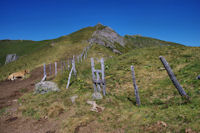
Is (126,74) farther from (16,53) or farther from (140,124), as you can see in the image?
(16,53)

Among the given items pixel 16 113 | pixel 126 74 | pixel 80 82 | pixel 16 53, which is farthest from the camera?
pixel 16 53

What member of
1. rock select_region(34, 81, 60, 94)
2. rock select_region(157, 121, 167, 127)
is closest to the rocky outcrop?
rock select_region(34, 81, 60, 94)

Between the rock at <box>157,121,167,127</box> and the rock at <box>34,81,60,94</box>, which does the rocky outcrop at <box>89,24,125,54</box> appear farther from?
the rock at <box>157,121,167,127</box>

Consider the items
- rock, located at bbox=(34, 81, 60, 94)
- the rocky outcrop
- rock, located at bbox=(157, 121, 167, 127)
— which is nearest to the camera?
rock, located at bbox=(157, 121, 167, 127)

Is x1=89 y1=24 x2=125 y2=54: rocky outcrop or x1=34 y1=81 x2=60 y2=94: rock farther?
x1=89 y1=24 x2=125 y2=54: rocky outcrop

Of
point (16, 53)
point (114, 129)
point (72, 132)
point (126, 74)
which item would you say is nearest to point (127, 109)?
point (114, 129)

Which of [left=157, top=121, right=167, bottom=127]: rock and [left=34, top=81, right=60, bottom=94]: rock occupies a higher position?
[left=34, top=81, right=60, bottom=94]: rock

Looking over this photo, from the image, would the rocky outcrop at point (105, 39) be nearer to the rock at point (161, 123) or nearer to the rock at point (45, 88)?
the rock at point (45, 88)

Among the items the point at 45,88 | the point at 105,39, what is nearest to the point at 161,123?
the point at 45,88

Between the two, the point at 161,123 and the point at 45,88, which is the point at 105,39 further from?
the point at 161,123

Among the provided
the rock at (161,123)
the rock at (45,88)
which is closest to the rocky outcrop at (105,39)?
the rock at (45,88)

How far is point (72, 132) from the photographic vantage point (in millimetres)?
6781

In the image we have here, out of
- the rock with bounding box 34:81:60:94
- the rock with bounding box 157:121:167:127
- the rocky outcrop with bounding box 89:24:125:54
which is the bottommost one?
the rock with bounding box 157:121:167:127

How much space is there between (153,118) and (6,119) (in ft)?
31.3
